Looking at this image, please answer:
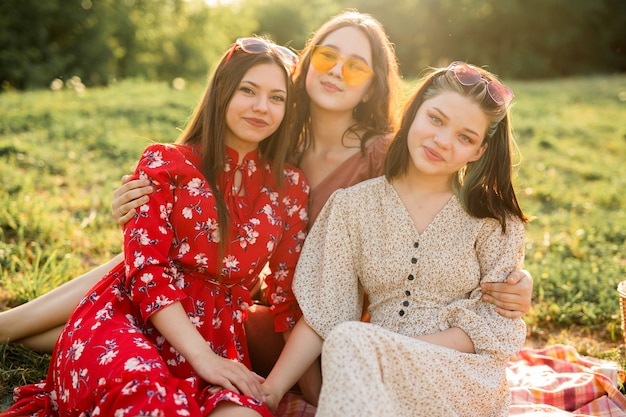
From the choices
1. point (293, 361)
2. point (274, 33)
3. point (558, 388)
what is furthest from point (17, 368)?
point (274, 33)

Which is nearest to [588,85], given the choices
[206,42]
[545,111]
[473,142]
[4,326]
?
[545,111]

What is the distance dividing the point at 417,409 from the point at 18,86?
1579 cm

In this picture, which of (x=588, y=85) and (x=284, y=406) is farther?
(x=588, y=85)

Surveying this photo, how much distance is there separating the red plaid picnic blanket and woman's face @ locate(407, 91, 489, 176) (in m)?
1.23

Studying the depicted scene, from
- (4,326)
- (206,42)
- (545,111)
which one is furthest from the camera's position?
(206,42)

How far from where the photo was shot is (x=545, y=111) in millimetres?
10719

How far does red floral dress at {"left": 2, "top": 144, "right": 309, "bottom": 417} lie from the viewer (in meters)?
2.17

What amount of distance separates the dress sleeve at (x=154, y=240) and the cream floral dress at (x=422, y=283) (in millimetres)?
613

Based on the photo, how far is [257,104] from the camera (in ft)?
9.09

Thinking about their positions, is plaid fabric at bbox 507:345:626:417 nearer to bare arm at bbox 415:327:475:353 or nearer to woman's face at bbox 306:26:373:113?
bare arm at bbox 415:327:475:353

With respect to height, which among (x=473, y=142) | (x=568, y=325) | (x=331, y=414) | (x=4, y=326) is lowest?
(x=568, y=325)

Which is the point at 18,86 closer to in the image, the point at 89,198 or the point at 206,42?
the point at 206,42

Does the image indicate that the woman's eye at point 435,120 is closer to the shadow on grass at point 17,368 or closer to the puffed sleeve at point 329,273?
the puffed sleeve at point 329,273

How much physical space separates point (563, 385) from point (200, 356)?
1.93 meters
